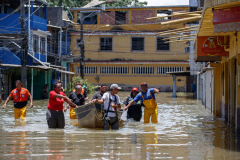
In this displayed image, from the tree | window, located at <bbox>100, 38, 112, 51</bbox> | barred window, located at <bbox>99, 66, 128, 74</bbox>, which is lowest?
barred window, located at <bbox>99, 66, 128, 74</bbox>

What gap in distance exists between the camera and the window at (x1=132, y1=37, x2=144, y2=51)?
4740 cm

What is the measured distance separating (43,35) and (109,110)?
2425 cm

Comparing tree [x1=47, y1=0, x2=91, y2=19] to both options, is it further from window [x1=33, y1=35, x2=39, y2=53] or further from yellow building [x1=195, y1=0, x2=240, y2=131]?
yellow building [x1=195, y1=0, x2=240, y2=131]

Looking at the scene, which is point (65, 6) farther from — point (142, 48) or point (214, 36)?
point (214, 36)

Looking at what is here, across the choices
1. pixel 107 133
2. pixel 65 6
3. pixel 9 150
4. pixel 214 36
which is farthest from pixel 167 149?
pixel 65 6

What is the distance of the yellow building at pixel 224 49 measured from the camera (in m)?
9.22

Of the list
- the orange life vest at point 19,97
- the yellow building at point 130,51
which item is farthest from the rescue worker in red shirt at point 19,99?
the yellow building at point 130,51

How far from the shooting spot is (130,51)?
47.4m

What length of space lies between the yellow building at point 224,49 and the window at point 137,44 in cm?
2885

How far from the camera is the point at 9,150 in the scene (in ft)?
27.6

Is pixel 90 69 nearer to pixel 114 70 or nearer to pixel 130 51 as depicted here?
pixel 114 70

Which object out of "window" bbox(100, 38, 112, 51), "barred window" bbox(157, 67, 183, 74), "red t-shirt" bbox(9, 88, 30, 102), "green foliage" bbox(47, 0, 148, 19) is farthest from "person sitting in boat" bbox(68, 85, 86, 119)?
"green foliage" bbox(47, 0, 148, 19)

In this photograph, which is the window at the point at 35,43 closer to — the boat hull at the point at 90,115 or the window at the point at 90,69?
the window at the point at 90,69

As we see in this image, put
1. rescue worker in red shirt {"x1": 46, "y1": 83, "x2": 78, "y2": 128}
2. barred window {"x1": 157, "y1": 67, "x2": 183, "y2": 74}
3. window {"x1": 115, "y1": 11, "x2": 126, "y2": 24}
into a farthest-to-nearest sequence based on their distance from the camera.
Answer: window {"x1": 115, "y1": 11, "x2": 126, "y2": 24}, barred window {"x1": 157, "y1": 67, "x2": 183, "y2": 74}, rescue worker in red shirt {"x1": 46, "y1": 83, "x2": 78, "y2": 128}
